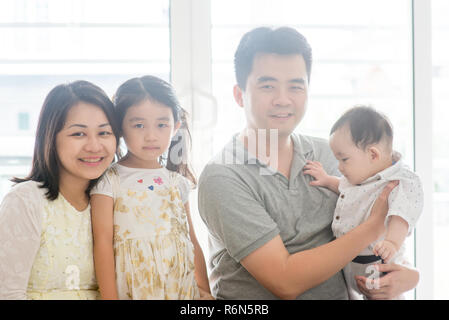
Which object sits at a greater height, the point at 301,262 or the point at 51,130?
the point at 51,130

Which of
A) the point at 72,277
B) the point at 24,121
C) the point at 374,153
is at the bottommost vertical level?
the point at 72,277

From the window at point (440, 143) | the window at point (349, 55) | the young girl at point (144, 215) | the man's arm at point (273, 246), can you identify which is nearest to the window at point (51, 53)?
the window at point (349, 55)

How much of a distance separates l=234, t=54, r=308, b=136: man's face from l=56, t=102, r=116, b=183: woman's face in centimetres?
48

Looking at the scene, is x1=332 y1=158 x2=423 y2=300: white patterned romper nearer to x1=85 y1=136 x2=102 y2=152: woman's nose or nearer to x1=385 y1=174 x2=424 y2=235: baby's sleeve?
x1=385 y1=174 x2=424 y2=235: baby's sleeve

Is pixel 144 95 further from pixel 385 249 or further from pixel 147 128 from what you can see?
pixel 385 249

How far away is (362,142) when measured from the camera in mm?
1276

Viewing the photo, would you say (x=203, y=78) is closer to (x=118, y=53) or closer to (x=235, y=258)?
(x=118, y=53)

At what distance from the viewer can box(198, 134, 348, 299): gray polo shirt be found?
1215 millimetres

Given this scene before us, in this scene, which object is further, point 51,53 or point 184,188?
point 51,53

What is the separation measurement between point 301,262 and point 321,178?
32 cm

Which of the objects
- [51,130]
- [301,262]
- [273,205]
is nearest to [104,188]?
[51,130]

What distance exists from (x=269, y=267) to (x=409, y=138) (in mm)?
1109

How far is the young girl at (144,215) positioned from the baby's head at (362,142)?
0.54 m

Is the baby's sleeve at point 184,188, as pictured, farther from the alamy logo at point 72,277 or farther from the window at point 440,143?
Answer: the window at point 440,143
